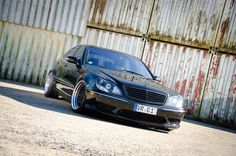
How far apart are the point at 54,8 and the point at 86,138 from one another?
10132mm

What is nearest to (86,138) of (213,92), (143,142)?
(143,142)

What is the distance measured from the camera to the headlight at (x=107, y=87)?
270 inches

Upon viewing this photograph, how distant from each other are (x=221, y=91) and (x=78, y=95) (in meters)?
7.50

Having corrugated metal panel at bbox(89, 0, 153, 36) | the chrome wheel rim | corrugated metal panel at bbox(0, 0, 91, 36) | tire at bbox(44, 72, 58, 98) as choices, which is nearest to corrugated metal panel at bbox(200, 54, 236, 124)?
corrugated metal panel at bbox(89, 0, 153, 36)

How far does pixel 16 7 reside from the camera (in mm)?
14172

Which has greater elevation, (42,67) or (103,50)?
(103,50)

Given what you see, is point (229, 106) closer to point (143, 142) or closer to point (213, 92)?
point (213, 92)

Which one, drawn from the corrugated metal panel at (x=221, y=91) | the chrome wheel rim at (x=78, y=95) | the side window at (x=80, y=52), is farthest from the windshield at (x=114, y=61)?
the corrugated metal panel at (x=221, y=91)

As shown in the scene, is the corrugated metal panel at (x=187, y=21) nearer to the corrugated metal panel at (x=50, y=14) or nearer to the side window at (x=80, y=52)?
the corrugated metal panel at (x=50, y=14)

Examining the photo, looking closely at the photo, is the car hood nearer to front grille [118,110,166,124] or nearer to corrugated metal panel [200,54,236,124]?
front grille [118,110,166,124]

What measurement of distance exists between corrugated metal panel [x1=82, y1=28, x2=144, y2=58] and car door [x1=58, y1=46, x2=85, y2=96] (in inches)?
209

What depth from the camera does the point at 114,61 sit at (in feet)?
27.6

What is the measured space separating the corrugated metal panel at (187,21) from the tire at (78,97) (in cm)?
718

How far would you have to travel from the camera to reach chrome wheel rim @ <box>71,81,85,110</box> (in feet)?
23.9
